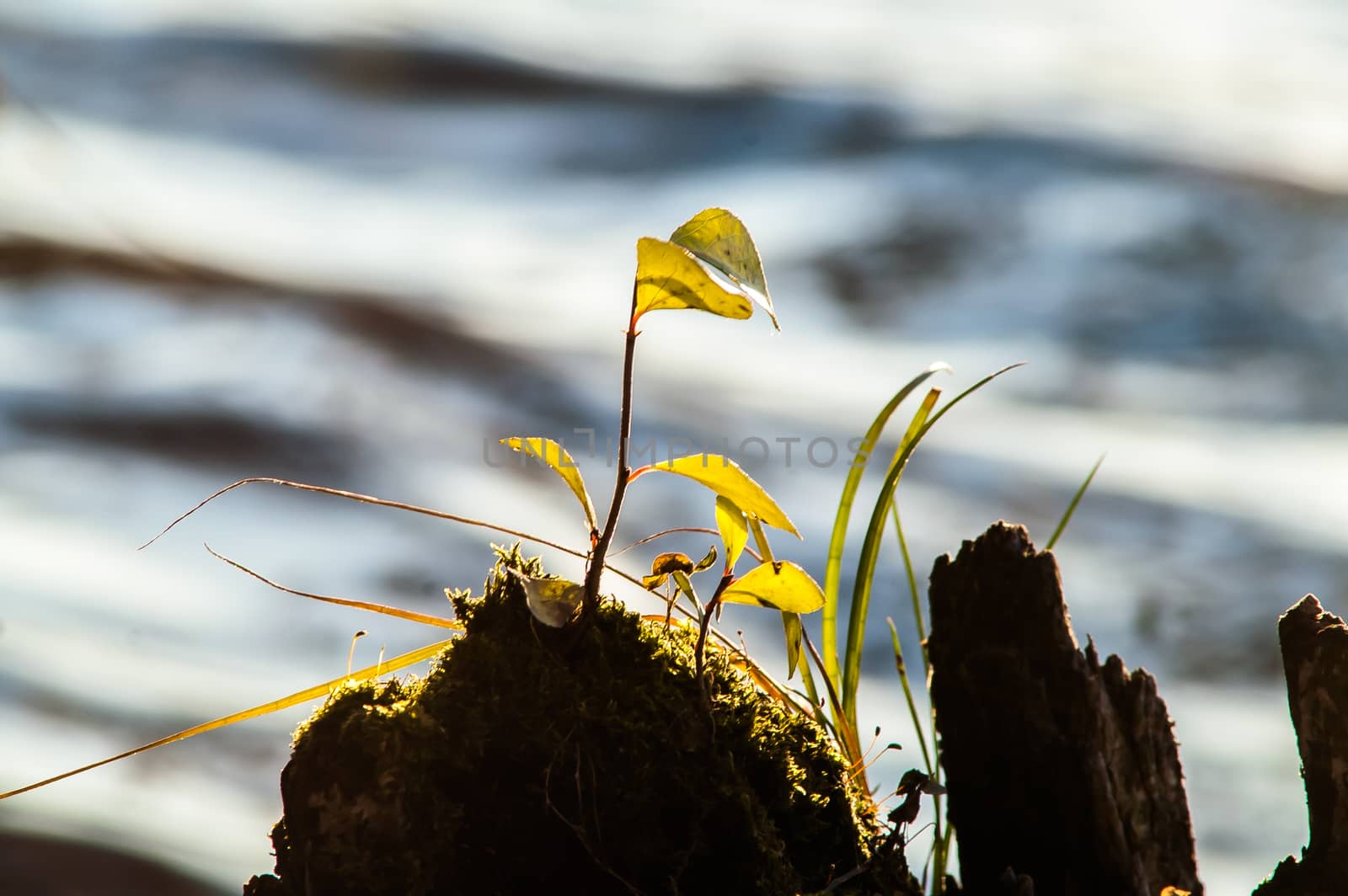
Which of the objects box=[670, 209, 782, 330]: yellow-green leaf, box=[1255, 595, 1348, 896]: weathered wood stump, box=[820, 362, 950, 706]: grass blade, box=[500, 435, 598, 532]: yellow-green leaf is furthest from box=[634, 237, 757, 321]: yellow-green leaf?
box=[1255, 595, 1348, 896]: weathered wood stump

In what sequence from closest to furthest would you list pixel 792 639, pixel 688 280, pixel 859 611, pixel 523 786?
pixel 688 280 → pixel 523 786 → pixel 792 639 → pixel 859 611

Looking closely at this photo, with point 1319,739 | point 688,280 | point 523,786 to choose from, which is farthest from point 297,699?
point 1319,739

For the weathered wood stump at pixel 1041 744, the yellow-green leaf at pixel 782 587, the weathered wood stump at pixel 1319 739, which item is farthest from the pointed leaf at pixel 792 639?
the weathered wood stump at pixel 1319 739

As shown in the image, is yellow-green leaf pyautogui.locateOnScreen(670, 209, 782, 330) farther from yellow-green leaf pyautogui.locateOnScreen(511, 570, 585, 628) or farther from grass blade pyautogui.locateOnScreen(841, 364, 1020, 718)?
grass blade pyautogui.locateOnScreen(841, 364, 1020, 718)

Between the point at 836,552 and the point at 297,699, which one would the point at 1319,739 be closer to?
the point at 836,552

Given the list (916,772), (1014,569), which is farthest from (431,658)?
(1014,569)

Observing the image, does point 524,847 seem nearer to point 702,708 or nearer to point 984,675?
point 702,708

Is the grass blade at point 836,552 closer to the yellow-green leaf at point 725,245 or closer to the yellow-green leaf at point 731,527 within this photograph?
the yellow-green leaf at point 731,527
